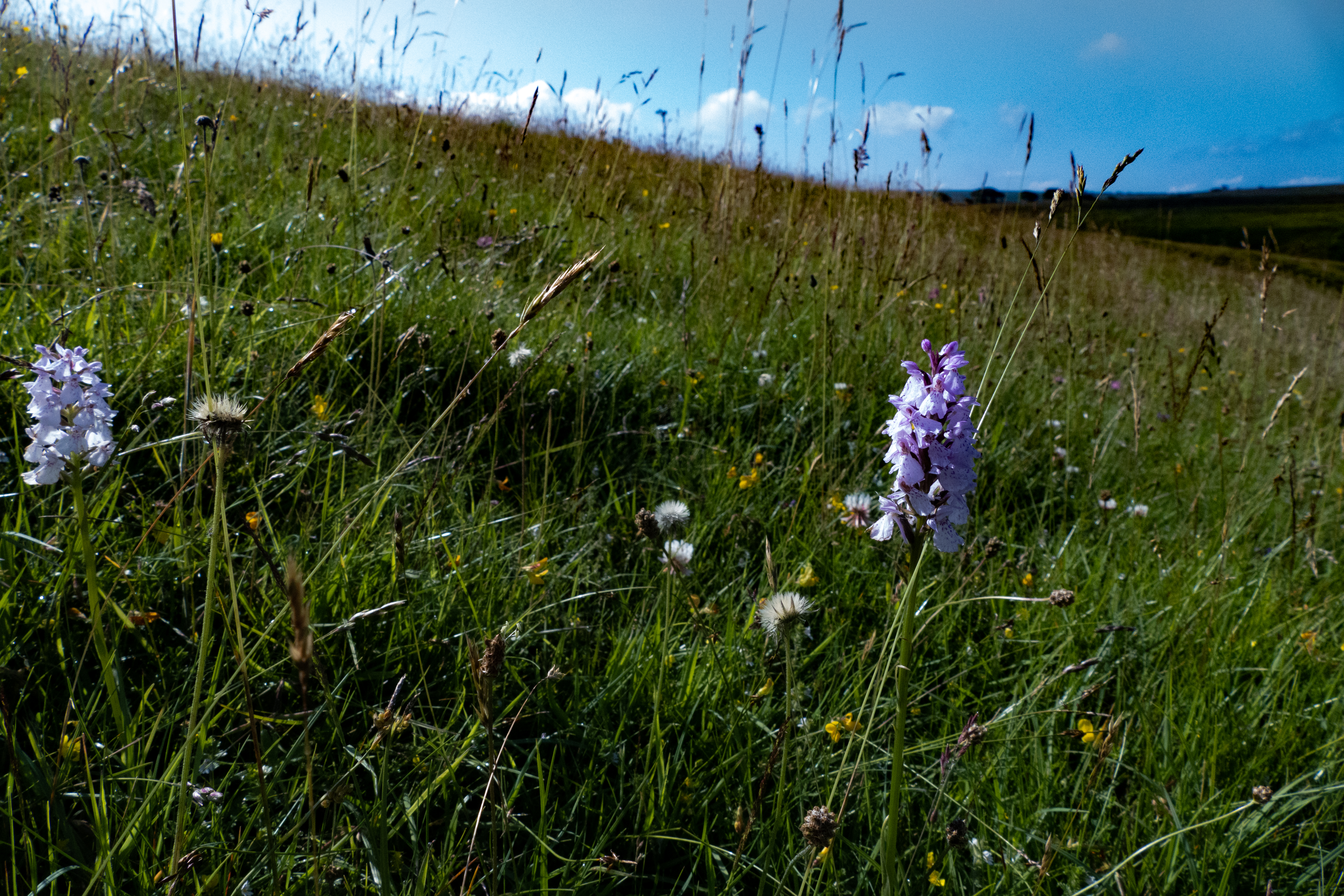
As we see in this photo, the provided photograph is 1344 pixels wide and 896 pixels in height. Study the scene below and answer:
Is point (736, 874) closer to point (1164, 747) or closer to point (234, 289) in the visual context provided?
point (1164, 747)

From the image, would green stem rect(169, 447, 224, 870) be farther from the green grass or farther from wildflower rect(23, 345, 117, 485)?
wildflower rect(23, 345, 117, 485)

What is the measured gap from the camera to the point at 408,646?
1285mm

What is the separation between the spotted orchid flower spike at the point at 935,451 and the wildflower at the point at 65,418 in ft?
3.17

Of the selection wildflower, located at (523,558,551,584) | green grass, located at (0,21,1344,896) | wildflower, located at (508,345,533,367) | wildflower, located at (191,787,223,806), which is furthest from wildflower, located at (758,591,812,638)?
wildflower, located at (508,345,533,367)

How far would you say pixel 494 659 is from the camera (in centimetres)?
66

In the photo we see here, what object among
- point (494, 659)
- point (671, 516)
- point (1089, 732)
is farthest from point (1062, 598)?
point (494, 659)

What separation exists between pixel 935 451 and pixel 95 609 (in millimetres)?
949

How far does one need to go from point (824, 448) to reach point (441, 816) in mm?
1519

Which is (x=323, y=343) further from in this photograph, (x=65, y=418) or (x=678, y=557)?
(x=678, y=557)

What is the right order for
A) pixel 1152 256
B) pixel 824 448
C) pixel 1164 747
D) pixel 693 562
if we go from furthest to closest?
pixel 1152 256
pixel 824 448
pixel 693 562
pixel 1164 747

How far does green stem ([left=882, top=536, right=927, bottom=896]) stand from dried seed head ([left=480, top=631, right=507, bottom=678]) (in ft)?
1.28

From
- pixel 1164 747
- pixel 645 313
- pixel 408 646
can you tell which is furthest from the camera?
pixel 645 313

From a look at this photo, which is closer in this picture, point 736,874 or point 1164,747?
point 736,874

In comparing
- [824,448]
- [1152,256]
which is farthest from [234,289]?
[1152,256]
